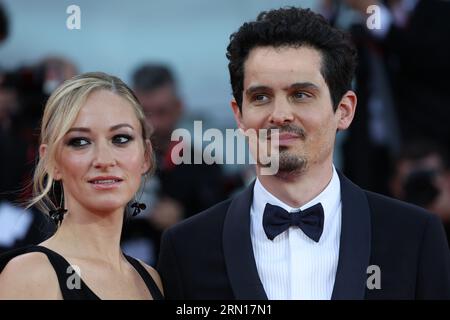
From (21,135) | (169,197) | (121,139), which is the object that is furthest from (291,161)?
(21,135)

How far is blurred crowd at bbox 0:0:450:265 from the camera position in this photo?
5.25m

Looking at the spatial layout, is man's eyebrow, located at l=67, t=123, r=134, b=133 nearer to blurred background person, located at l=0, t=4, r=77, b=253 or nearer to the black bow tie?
the black bow tie

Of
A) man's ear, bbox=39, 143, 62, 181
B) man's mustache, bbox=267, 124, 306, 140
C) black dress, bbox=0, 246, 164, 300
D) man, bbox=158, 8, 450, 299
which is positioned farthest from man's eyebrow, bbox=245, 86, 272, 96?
black dress, bbox=0, 246, 164, 300

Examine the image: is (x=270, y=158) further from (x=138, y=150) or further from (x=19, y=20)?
(x=19, y=20)

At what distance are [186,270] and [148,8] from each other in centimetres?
259

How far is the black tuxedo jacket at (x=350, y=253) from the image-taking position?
10.6 ft

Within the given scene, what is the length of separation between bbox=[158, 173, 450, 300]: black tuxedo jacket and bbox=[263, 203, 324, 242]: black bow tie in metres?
0.08

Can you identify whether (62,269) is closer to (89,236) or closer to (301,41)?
(89,236)

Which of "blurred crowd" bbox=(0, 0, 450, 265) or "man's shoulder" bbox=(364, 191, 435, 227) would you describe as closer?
"man's shoulder" bbox=(364, 191, 435, 227)

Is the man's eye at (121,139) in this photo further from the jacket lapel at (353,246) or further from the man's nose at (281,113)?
the jacket lapel at (353,246)

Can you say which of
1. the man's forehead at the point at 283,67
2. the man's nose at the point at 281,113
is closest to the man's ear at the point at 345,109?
the man's forehead at the point at 283,67

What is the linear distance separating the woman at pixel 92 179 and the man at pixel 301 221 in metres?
0.21

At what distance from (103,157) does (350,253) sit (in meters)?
0.92

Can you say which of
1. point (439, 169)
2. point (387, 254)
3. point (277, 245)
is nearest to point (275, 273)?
point (277, 245)
